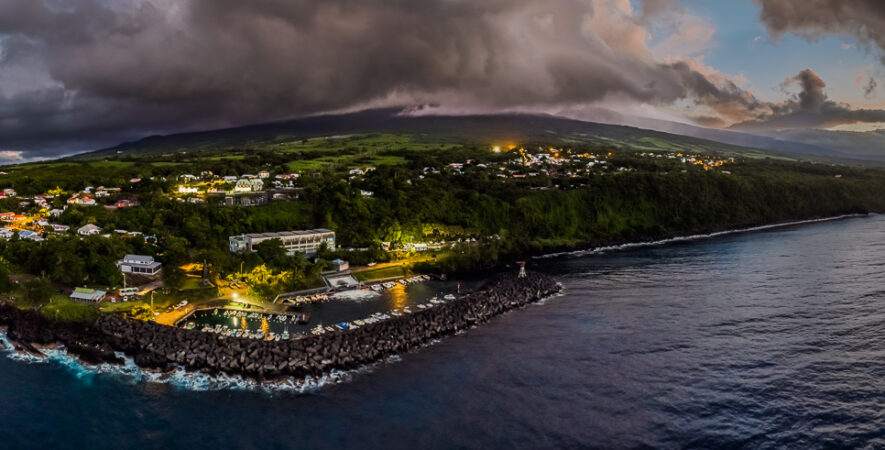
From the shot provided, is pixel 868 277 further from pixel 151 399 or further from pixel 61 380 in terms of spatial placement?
pixel 61 380

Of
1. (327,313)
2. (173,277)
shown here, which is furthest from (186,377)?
(173,277)

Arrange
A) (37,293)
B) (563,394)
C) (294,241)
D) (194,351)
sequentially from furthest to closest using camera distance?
1. (294,241)
2. (37,293)
3. (194,351)
4. (563,394)

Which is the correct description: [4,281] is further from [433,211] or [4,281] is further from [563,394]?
[433,211]

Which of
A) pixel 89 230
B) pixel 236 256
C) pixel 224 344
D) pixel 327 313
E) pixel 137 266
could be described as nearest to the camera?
pixel 224 344

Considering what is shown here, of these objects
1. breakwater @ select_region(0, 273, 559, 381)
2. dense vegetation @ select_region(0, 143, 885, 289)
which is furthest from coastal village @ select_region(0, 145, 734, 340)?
breakwater @ select_region(0, 273, 559, 381)

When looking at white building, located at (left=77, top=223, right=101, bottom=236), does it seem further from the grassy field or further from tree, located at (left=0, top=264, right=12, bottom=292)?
the grassy field

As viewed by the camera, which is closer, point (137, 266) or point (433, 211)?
point (137, 266)
